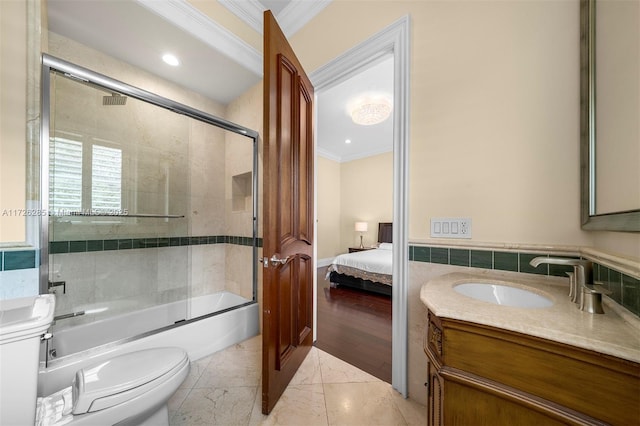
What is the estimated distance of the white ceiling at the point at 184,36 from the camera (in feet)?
5.14


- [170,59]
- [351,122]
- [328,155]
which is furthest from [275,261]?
[328,155]

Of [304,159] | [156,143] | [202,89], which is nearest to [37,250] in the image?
[156,143]

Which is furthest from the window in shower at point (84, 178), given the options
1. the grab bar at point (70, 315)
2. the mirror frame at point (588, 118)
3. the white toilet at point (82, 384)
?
the mirror frame at point (588, 118)

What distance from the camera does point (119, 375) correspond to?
38.5 inches

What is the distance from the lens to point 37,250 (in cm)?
119

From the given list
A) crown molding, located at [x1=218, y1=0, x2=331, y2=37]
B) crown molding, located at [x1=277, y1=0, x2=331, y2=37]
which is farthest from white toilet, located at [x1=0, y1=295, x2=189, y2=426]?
crown molding, located at [x1=277, y1=0, x2=331, y2=37]

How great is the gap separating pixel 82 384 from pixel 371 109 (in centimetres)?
345

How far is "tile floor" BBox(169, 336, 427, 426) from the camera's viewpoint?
1227 millimetres

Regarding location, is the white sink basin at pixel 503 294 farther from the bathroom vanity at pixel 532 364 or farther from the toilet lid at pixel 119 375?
the toilet lid at pixel 119 375

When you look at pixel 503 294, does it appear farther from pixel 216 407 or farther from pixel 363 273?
pixel 363 273

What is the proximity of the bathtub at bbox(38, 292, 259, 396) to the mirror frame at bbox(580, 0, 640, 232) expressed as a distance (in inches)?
92.2

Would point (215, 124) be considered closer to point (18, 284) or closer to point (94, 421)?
point (18, 284)

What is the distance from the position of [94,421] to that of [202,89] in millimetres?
2777

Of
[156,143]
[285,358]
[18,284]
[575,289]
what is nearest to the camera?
[575,289]
